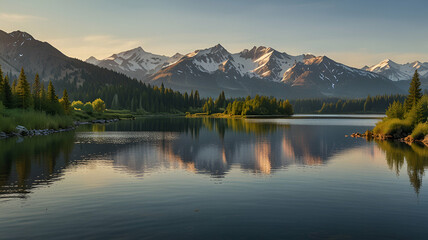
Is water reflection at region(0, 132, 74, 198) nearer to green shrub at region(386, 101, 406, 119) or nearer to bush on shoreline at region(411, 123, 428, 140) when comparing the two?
bush on shoreline at region(411, 123, 428, 140)

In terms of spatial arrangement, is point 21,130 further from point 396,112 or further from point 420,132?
point 396,112

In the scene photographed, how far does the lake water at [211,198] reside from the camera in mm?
16781

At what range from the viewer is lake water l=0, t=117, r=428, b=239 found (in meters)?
16.8

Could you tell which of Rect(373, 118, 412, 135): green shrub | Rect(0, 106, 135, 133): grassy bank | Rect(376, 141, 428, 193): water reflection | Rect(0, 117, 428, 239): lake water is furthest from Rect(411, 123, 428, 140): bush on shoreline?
Rect(0, 106, 135, 133): grassy bank

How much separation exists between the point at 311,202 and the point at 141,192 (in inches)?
444

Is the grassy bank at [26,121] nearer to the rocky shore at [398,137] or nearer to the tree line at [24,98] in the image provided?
the tree line at [24,98]

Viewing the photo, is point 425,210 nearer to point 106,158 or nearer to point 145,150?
point 106,158

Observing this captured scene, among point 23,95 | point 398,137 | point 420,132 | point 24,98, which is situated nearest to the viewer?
point 420,132

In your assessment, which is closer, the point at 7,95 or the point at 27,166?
the point at 27,166

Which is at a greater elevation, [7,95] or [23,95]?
[23,95]

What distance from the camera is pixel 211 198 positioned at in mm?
22844

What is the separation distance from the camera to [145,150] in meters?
50.4

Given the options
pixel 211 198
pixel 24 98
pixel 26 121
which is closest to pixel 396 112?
pixel 211 198

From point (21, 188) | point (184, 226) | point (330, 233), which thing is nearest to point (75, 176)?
point (21, 188)
